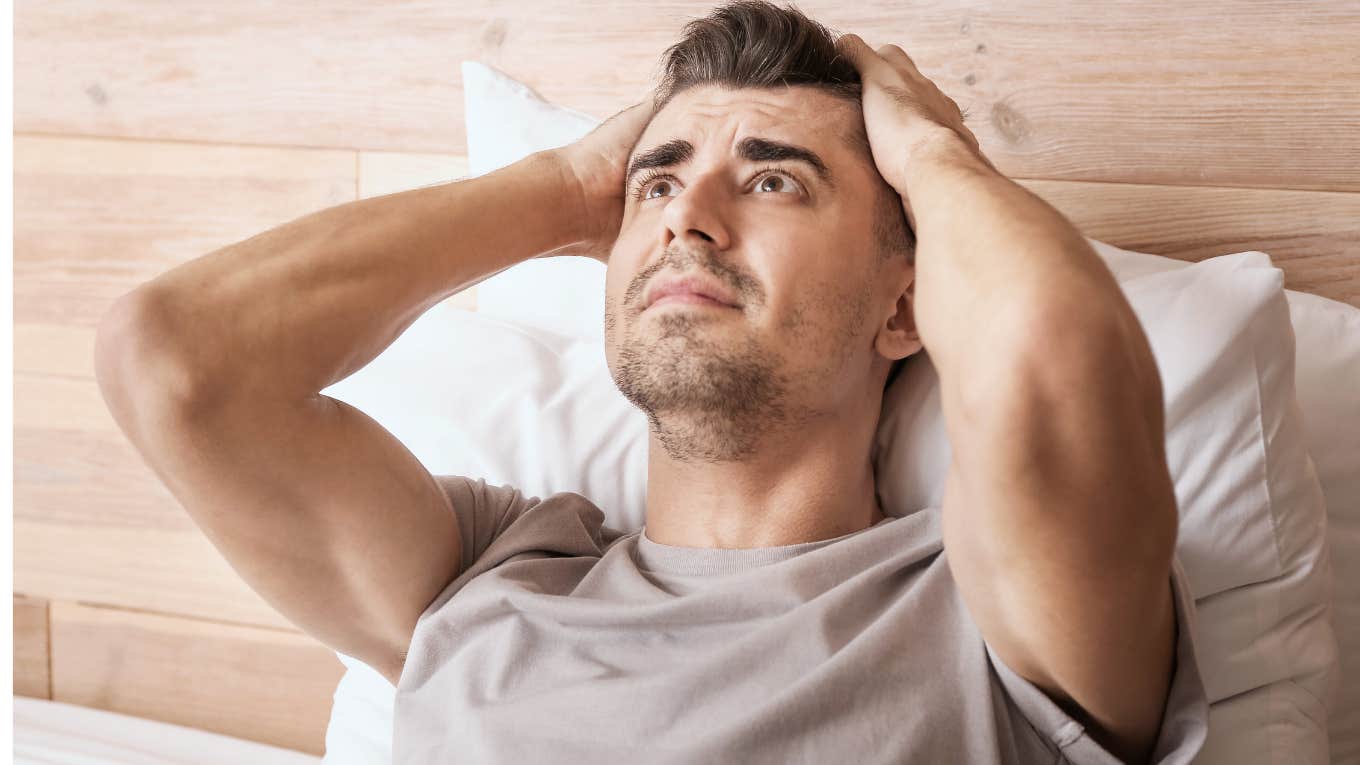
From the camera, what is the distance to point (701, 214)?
112 cm

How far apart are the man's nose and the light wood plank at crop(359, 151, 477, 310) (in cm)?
59

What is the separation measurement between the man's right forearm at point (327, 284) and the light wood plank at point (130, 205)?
581 millimetres

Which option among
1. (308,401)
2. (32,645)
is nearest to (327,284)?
(308,401)

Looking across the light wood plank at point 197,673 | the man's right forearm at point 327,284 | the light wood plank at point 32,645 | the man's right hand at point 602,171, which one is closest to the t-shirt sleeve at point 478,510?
the man's right forearm at point 327,284

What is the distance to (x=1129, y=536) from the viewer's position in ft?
2.47

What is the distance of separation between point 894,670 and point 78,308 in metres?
1.47

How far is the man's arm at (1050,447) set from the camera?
2.36 feet

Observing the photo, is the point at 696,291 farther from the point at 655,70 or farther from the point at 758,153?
the point at 655,70

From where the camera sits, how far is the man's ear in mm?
1190

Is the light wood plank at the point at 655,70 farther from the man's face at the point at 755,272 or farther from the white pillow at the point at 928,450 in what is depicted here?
the man's face at the point at 755,272

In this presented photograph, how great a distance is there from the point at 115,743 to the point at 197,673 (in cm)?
16

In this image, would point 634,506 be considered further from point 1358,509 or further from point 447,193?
point 1358,509

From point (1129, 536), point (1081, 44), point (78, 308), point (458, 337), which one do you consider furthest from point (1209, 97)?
point (78, 308)

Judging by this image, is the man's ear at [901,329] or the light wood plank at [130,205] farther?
the light wood plank at [130,205]
